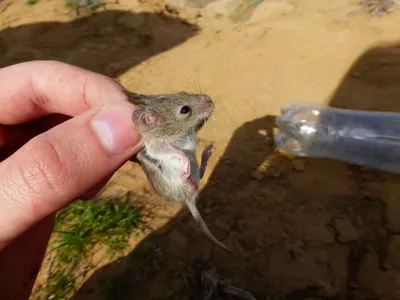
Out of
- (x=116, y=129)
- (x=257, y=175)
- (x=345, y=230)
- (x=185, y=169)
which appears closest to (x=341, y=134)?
(x=257, y=175)

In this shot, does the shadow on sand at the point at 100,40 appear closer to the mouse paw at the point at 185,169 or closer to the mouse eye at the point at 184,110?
the mouse eye at the point at 184,110

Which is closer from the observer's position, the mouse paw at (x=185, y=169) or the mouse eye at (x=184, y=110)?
the mouse paw at (x=185, y=169)

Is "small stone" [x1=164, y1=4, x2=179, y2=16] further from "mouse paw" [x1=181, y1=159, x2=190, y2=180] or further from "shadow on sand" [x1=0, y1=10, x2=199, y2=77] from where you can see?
"mouse paw" [x1=181, y1=159, x2=190, y2=180]

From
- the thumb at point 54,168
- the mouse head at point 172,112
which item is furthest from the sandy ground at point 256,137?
the thumb at point 54,168

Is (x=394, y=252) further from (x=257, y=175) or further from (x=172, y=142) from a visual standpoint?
(x=172, y=142)

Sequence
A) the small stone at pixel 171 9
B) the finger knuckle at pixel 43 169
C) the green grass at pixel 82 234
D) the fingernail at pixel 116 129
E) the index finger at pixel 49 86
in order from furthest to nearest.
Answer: the small stone at pixel 171 9
the green grass at pixel 82 234
the index finger at pixel 49 86
the fingernail at pixel 116 129
the finger knuckle at pixel 43 169

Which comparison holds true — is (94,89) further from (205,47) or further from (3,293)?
(205,47)
